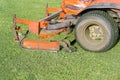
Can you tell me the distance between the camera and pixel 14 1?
1020cm

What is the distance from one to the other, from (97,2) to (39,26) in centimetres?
131

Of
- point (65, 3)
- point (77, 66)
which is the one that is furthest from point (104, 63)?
point (65, 3)

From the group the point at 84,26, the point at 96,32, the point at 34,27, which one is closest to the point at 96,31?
the point at 96,32

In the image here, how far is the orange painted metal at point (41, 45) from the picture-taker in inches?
253

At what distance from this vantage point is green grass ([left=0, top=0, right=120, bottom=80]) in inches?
224

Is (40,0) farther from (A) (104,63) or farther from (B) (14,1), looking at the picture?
(A) (104,63)

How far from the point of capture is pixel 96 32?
6504 millimetres

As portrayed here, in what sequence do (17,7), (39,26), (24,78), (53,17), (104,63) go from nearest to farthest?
1. (24,78)
2. (104,63)
3. (39,26)
4. (53,17)
5. (17,7)

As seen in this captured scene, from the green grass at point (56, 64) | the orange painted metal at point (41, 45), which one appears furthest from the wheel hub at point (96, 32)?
the orange painted metal at point (41, 45)

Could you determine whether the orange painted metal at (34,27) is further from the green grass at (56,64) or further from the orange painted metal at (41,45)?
the green grass at (56,64)

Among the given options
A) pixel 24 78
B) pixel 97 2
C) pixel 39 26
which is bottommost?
pixel 24 78

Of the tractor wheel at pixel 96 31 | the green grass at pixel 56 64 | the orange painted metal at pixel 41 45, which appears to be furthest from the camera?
the orange painted metal at pixel 41 45

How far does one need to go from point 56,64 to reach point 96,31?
113 centimetres

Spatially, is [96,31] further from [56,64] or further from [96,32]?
[56,64]
